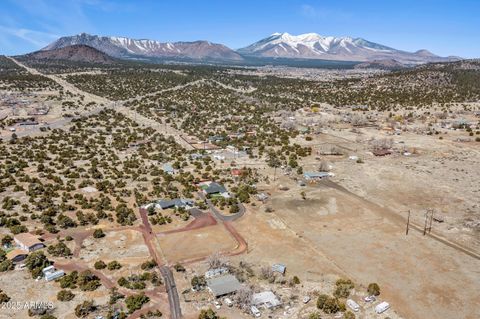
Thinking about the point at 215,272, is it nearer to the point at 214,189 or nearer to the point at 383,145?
the point at 214,189

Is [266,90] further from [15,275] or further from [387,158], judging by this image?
[15,275]

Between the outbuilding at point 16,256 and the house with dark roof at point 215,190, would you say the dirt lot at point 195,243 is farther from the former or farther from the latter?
the outbuilding at point 16,256

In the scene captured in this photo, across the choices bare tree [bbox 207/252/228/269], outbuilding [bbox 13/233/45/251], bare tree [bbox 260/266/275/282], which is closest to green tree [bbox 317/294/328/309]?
bare tree [bbox 260/266/275/282]

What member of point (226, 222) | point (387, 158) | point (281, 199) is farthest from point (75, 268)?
point (387, 158)

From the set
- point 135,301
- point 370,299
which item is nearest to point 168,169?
point 135,301

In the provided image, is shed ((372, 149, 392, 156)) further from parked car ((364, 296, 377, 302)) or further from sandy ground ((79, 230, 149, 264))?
sandy ground ((79, 230, 149, 264))

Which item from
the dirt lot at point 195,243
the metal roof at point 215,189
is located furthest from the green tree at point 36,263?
the metal roof at point 215,189
